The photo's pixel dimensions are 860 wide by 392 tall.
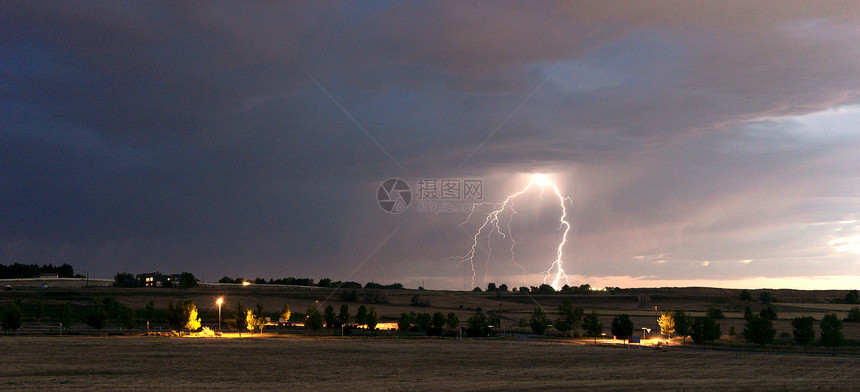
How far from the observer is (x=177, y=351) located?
60625mm

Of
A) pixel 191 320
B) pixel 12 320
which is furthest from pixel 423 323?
pixel 12 320

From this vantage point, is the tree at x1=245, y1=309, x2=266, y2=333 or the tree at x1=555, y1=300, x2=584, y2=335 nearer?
the tree at x1=245, y1=309, x2=266, y2=333

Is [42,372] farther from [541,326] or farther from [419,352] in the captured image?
[541,326]

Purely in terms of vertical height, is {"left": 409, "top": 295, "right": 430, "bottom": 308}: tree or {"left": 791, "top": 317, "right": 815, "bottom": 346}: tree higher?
{"left": 791, "top": 317, "right": 815, "bottom": 346}: tree

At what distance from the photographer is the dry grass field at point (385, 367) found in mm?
39562

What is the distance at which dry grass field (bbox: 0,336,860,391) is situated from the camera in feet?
130

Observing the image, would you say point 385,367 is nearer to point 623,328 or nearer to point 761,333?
point 623,328

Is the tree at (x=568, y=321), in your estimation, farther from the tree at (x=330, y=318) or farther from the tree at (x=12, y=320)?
the tree at (x=12, y=320)

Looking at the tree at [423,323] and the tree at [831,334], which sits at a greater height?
the tree at [831,334]

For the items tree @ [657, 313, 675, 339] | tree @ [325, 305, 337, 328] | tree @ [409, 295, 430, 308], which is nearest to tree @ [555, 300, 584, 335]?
tree @ [657, 313, 675, 339]

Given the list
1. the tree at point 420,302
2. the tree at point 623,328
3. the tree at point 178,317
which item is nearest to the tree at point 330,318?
the tree at point 178,317

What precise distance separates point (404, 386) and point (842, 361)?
45.1 metres

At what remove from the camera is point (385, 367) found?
165ft

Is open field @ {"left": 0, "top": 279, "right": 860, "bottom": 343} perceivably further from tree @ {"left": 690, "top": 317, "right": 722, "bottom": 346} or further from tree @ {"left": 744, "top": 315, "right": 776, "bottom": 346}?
tree @ {"left": 744, "top": 315, "right": 776, "bottom": 346}
